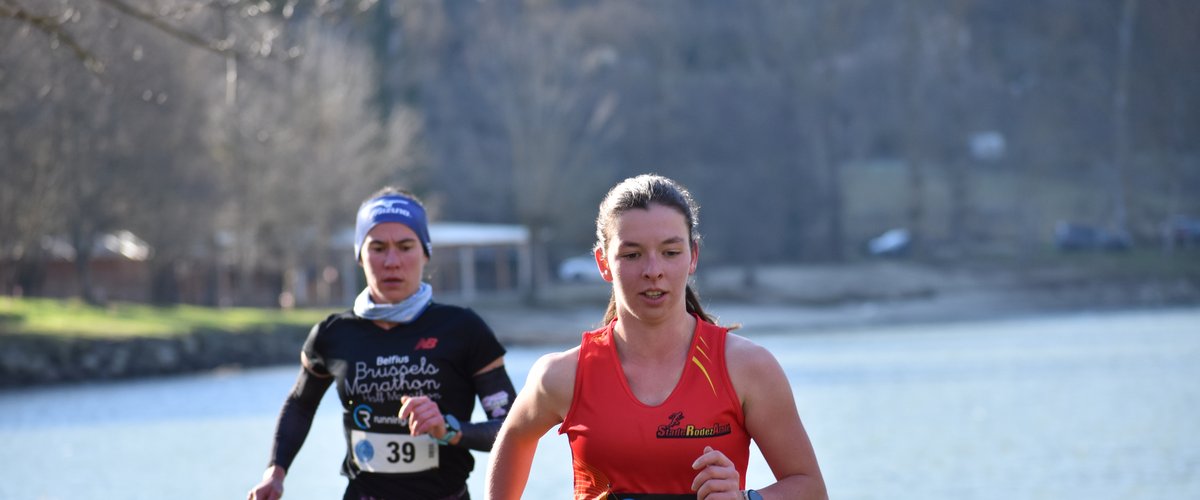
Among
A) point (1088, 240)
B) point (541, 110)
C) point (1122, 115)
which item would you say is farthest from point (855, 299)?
point (1122, 115)

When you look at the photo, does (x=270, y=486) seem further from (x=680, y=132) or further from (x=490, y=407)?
(x=680, y=132)

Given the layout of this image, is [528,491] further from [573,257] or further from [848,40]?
[848,40]

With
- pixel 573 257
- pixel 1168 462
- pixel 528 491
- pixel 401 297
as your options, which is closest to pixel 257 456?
pixel 528 491

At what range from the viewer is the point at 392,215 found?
559 cm

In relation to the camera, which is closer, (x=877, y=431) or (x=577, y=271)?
(x=877, y=431)

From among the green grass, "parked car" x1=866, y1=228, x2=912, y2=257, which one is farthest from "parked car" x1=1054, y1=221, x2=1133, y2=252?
the green grass

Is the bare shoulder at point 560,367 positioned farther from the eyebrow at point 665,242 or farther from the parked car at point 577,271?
the parked car at point 577,271

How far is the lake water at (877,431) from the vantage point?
17344 millimetres

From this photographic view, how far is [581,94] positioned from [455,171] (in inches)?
331

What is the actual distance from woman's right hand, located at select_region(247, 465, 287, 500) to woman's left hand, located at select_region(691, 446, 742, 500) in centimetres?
230

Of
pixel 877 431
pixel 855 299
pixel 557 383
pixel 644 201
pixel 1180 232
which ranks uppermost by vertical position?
pixel 644 201

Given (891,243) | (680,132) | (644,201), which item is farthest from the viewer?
(891,243)

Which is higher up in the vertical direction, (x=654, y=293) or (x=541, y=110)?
(x=541, y=110)

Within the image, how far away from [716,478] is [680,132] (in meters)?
66.9
